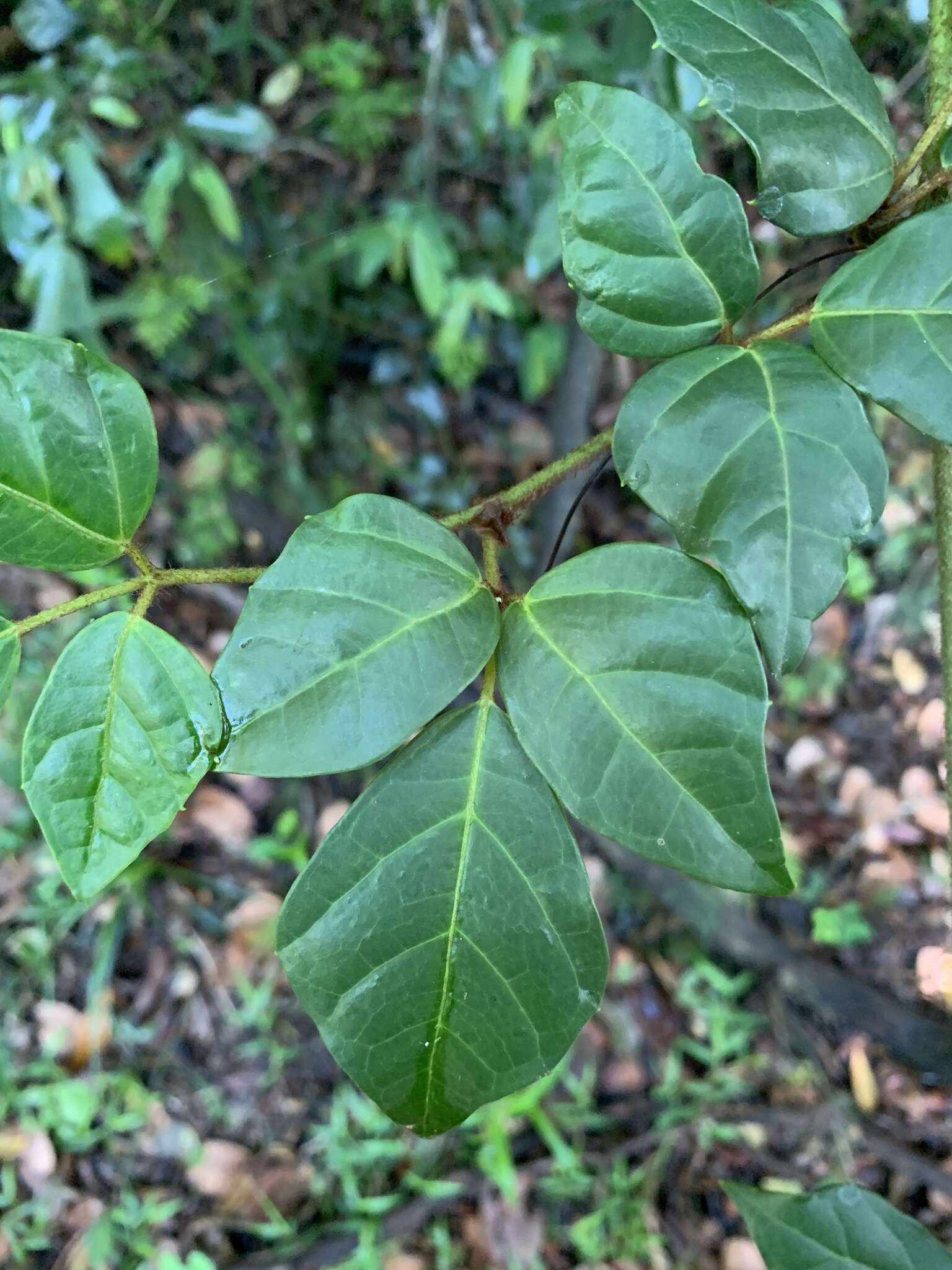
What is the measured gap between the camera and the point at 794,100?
0.51 m

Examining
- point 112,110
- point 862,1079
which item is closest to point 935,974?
point 862,1079

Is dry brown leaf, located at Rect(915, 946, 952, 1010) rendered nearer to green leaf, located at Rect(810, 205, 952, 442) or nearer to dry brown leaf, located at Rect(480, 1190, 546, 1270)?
dry brown leaf, located at Rect(480, 1190, 546, 1270)

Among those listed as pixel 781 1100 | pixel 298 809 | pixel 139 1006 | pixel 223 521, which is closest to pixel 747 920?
pixel 781 1100

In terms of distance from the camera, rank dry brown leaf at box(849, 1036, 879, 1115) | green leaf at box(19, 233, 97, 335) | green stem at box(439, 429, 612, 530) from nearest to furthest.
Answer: green stem at box(439, 429, 612, 530)
green leaf at box(19, 233, 97, 335)
dry brown leaf at box(849, 1036, 879, 1115)

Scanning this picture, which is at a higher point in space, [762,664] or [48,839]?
[762,664]

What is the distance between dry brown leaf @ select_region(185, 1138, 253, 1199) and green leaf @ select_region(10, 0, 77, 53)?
1.97 m

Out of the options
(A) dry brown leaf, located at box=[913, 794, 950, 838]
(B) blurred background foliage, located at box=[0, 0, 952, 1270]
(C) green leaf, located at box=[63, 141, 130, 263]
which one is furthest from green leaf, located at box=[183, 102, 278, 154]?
(A) dry brown leaf, located at box=[913, 794, 950, 838]

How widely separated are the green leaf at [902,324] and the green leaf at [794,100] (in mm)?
42

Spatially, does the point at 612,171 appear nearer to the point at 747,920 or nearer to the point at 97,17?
the point at 97,17

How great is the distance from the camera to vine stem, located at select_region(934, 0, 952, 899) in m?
0.56

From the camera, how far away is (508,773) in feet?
1.76

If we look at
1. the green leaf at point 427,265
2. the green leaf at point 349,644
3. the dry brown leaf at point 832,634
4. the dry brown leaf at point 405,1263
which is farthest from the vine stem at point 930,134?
the dry brown leaf at point 405,1263

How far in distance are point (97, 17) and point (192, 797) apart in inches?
57.6

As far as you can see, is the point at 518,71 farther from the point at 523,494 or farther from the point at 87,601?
the point at 87,601
